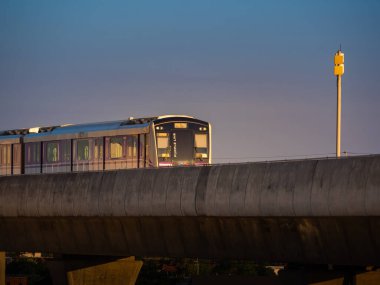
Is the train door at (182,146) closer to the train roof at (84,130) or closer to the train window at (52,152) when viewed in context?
the train roof at (84,130)

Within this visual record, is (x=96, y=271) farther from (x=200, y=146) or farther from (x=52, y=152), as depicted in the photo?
(x=52, y=152)

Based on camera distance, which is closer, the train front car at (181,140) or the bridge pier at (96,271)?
the bridge pier at (96,271)

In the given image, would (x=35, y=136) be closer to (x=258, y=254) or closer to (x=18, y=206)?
(x=18, y=206)

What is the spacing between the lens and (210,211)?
28.0 m

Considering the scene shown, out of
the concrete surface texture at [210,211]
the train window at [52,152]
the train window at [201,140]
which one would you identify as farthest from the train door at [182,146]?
the concrete surface texture at [210,211]

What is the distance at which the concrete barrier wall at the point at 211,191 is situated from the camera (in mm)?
24422

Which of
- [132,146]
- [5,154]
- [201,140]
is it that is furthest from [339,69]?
[5,154]

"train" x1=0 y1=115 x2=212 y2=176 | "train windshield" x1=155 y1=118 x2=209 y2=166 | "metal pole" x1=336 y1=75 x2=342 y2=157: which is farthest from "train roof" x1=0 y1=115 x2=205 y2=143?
"metal pole" x1=336 y1=75 x2=342 y2=157

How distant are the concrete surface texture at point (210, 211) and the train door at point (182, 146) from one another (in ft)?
28.5

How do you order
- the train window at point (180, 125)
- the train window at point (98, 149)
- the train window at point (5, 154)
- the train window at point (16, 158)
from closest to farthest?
the train window at point (180, 125) < the train window at point (98, 149) < the train window at point (16, 158) < the train window at point (5, 154)

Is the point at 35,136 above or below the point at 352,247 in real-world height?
above

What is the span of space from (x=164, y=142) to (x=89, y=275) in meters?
8.35

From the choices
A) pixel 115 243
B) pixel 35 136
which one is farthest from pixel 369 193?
pixel 35 136

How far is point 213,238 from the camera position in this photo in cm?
2847
